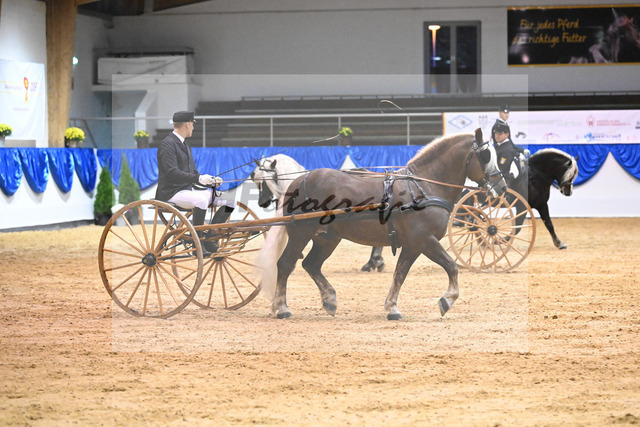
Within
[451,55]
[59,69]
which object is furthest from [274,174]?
[451,55]

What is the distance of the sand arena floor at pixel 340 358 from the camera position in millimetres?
4578

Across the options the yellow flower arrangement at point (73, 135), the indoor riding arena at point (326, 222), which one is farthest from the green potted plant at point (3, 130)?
the yellow flower arrangement at point (73, 135)

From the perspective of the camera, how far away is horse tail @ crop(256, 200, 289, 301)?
7.38 metres

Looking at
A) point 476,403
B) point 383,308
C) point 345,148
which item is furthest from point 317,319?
point 345,148

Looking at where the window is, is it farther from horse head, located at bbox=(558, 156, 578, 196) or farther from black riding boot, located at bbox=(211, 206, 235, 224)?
black riding boot, located at bbox=(211, 206, 235, 224)

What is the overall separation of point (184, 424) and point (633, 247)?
10806 mm

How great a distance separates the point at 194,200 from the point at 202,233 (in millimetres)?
312

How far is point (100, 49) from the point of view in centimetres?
2647

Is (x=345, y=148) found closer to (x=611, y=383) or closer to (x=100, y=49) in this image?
(x=100, y=49)

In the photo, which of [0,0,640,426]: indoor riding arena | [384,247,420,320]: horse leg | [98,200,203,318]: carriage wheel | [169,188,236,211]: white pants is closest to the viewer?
[0,0,640,426]: indoor riding arena

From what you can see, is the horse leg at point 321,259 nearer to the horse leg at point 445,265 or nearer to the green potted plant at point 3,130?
the horse leg at point 445,265

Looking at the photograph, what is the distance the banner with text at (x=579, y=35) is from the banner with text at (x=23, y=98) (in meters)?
13.4

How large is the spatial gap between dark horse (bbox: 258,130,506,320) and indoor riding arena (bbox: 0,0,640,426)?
22 mm

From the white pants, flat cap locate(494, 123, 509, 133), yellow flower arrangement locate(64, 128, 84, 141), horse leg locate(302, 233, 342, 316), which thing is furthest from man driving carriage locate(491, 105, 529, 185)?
yellow flower arrangement locate(64, 128, 84, 141)
